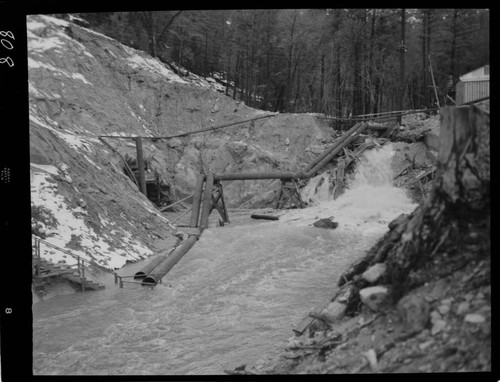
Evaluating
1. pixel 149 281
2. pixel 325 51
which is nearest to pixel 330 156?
pixel 325 51

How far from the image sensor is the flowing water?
14.4 feet

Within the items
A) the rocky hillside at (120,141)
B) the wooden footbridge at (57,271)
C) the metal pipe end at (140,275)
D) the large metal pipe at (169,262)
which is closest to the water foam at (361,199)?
the rocky hillside at (120,141)

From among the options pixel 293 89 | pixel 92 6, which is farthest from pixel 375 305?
pixel 293 89

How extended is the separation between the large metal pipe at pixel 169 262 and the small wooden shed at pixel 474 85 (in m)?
4.86

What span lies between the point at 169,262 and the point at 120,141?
8.69m

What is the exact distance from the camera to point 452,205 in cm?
350

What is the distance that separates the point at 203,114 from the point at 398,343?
1700 cm

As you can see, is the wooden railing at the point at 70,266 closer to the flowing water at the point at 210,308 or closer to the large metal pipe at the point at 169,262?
the flowing water at the point at 210,308

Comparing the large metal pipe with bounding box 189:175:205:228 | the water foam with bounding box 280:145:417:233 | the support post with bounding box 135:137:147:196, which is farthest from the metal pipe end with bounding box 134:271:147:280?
the support post with bounding box 135:137:147:196

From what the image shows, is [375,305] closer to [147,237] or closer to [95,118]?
[147,237]

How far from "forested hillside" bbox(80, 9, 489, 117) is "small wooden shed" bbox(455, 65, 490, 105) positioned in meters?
0.08

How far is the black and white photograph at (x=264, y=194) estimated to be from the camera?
345 cm

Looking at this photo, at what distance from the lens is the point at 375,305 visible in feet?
11.6

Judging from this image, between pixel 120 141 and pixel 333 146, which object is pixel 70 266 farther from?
pixel 333 146
